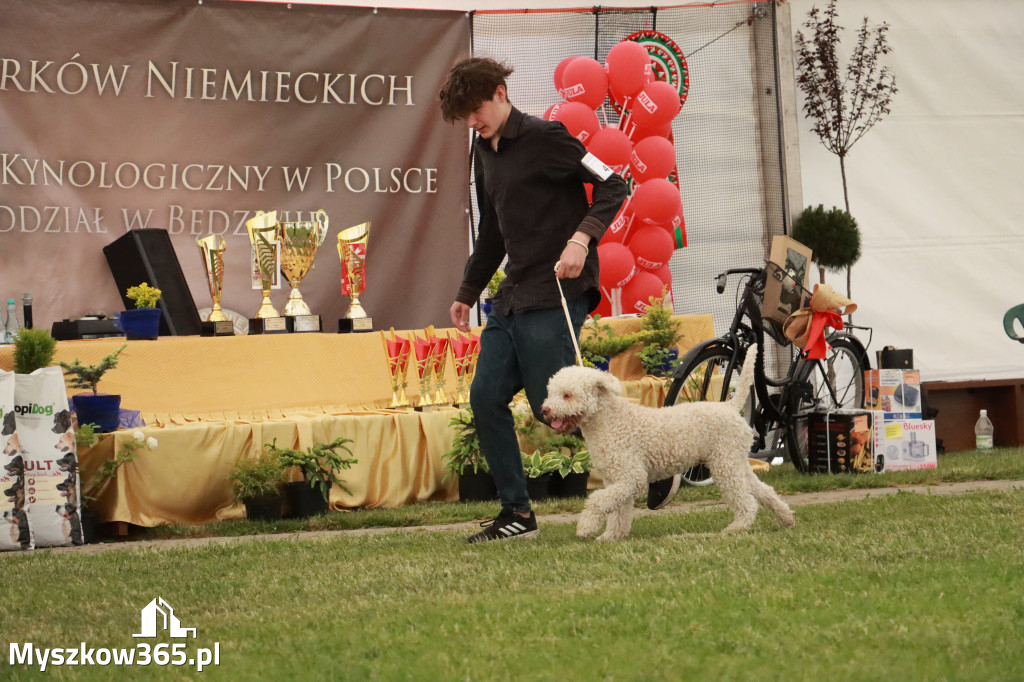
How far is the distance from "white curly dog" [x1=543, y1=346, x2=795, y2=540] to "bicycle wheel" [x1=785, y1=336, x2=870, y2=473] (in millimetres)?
2118

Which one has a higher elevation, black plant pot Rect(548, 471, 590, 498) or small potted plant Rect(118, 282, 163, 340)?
small potted plant Rect(118, 282, 163, 340)

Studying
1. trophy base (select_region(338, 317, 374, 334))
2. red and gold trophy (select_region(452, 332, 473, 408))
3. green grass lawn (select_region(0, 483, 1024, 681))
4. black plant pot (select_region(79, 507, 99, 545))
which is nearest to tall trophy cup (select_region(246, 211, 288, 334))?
trophy base (select_region(338, 317, 374, 334))

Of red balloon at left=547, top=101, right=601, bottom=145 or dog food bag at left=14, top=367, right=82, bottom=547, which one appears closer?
dog food bag at left=14, top=367, right=82, bottom=547

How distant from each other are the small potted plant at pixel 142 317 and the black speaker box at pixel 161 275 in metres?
0.25

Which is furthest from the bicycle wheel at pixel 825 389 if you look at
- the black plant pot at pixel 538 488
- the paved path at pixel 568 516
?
the black plant pot at pixel 538 488

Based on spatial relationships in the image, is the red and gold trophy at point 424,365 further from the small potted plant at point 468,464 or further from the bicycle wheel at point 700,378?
the bicycle wheel at point 700,378

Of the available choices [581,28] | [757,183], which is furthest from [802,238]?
[581,28]

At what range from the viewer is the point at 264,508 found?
4.91 m

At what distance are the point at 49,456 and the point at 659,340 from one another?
3106mm

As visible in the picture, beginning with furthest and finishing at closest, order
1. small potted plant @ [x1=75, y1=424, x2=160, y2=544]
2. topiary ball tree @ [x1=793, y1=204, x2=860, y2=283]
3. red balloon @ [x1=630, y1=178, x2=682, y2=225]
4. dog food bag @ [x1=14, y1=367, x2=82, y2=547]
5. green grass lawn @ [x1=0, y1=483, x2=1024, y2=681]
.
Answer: topiary ball tree @ [x1=793, y1=204, x2=860, y2=283], red balloon @ [x1=630, y1=178, x2=682, y2=225], small potted plant @ [x1=75, y1=424, x2=160, y2=544], dog food bag @ [x1=14, y1=367, x2=82, y2=547], green grass lawn @ [x1=0, y1=483, x2=1024, y2=681]

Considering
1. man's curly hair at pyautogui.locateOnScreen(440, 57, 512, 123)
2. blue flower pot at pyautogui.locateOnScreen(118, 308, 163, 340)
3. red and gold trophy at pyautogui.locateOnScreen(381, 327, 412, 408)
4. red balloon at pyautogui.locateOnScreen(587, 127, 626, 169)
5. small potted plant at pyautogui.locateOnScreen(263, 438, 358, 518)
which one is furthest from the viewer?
red balloon at pyautogui.locateOnScreen(587, 127, 626, 169)

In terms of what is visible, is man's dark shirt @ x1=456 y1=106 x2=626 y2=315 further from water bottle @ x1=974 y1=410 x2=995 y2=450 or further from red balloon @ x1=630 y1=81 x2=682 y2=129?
water bottle @ x1=974 y1=410 x2=995 y2=450

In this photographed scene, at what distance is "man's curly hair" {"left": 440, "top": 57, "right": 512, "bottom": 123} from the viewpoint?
11.9 ft

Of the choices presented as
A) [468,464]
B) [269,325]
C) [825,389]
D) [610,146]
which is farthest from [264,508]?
[825,389]
